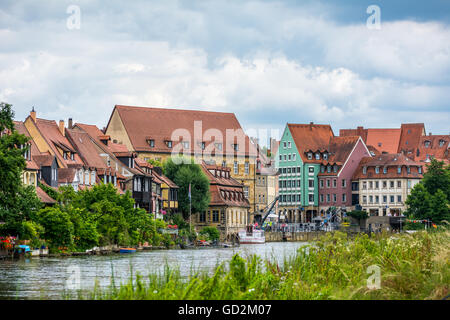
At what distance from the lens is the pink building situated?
152750 mm

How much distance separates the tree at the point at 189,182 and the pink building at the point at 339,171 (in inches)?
1707

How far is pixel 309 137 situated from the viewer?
517 ft

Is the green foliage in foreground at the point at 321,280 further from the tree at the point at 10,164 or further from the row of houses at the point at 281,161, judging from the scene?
the row of houses at the point at 281,161

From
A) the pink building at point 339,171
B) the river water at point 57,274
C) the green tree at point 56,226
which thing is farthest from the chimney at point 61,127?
the pink building at point 339,171

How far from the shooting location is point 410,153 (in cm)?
16325

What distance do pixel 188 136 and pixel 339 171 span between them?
87.4ft

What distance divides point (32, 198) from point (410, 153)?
4562 inches

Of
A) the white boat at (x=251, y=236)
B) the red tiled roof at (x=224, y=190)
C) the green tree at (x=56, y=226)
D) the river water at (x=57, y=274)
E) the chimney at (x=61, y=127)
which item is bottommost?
the river water at (x=57, y=274)

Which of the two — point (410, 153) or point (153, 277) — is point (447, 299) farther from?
point (410, 153)

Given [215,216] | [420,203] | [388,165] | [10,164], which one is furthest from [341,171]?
[10,164]

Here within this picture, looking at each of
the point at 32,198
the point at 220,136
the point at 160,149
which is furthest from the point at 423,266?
the point at 220,136

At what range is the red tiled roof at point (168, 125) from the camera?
441 feet

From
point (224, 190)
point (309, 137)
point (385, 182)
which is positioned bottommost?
point (224, 190)

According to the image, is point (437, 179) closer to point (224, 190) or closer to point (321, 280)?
point (224, 190)
